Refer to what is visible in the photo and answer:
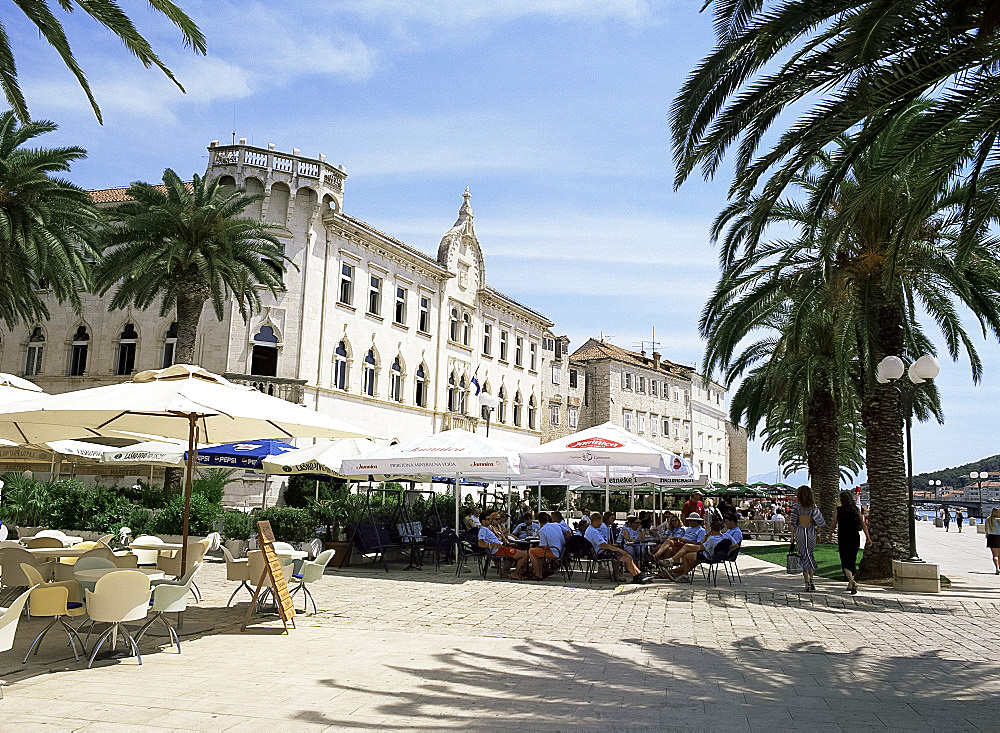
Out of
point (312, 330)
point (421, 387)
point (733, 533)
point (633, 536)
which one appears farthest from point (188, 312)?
point (733, 533)

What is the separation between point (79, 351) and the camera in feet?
113

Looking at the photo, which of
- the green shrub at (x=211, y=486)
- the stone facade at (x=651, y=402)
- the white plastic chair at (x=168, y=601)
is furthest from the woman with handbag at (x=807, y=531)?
the stone facade at (x=651, y=402)

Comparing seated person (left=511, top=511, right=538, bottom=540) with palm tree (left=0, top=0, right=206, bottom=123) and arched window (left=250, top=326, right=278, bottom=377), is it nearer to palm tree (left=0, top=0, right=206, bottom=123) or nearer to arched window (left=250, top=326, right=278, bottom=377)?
palm tree (left=0, top=0, right=206, bottom=123)

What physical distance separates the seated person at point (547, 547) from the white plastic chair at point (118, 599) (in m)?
9.24

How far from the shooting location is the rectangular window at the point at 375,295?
38037 mm

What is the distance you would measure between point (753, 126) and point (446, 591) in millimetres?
8691

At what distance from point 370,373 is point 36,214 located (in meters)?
17.0

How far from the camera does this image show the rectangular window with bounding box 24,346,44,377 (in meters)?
34.9

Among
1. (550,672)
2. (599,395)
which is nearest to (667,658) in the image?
(550,672)

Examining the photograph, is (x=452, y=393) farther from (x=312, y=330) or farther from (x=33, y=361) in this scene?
(x=33, y=361)

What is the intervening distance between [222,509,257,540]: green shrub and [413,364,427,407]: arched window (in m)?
21.4

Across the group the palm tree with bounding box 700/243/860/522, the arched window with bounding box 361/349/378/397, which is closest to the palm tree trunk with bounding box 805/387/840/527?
the palm tree with bounding box 700/243/860/522

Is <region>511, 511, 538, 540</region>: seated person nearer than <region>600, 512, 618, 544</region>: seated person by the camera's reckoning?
No

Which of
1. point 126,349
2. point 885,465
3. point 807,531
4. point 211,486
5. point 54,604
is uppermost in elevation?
point 126,349
